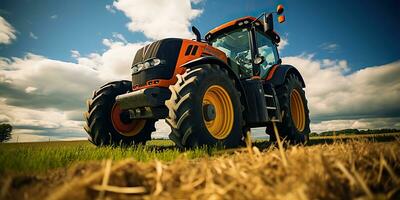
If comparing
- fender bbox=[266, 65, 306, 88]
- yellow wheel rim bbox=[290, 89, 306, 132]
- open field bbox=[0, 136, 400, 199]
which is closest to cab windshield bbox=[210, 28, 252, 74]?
fender bbox=[266, 65, 306, 88]

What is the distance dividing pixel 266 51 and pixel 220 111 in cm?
336

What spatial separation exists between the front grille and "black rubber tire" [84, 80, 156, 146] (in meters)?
0.98

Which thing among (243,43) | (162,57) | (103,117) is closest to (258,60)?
(243,43)

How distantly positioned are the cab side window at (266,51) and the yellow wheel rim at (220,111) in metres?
2.40

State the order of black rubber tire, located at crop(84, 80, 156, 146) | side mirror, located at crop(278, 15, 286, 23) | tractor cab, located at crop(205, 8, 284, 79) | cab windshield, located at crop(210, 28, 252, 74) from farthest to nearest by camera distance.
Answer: cab windshield, located at crop(210, 28, 252, 74), tractor cab, located at crop(205, 8, 284, 79), side mirror, located at crop(278, 15, 286, 23), black rubber tire, located at crop(84, 80, 156, 146)

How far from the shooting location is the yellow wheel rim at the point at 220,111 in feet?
12.8

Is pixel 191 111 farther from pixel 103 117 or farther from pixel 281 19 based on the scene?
pixel 281 19

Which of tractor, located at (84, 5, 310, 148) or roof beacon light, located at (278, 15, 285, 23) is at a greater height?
roof beacon light, located at (278, 15, 285, 23)

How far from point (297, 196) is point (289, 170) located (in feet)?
0.91

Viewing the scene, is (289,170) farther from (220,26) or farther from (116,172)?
(220,26)

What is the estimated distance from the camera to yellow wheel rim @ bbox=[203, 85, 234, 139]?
3906mm

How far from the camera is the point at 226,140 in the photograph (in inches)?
147

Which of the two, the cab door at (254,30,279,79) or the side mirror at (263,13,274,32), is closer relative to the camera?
the side mirror at (263,13,274,32)

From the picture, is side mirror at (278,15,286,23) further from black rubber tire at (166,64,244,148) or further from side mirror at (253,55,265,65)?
black rubber tire at (166,64,244,148)
